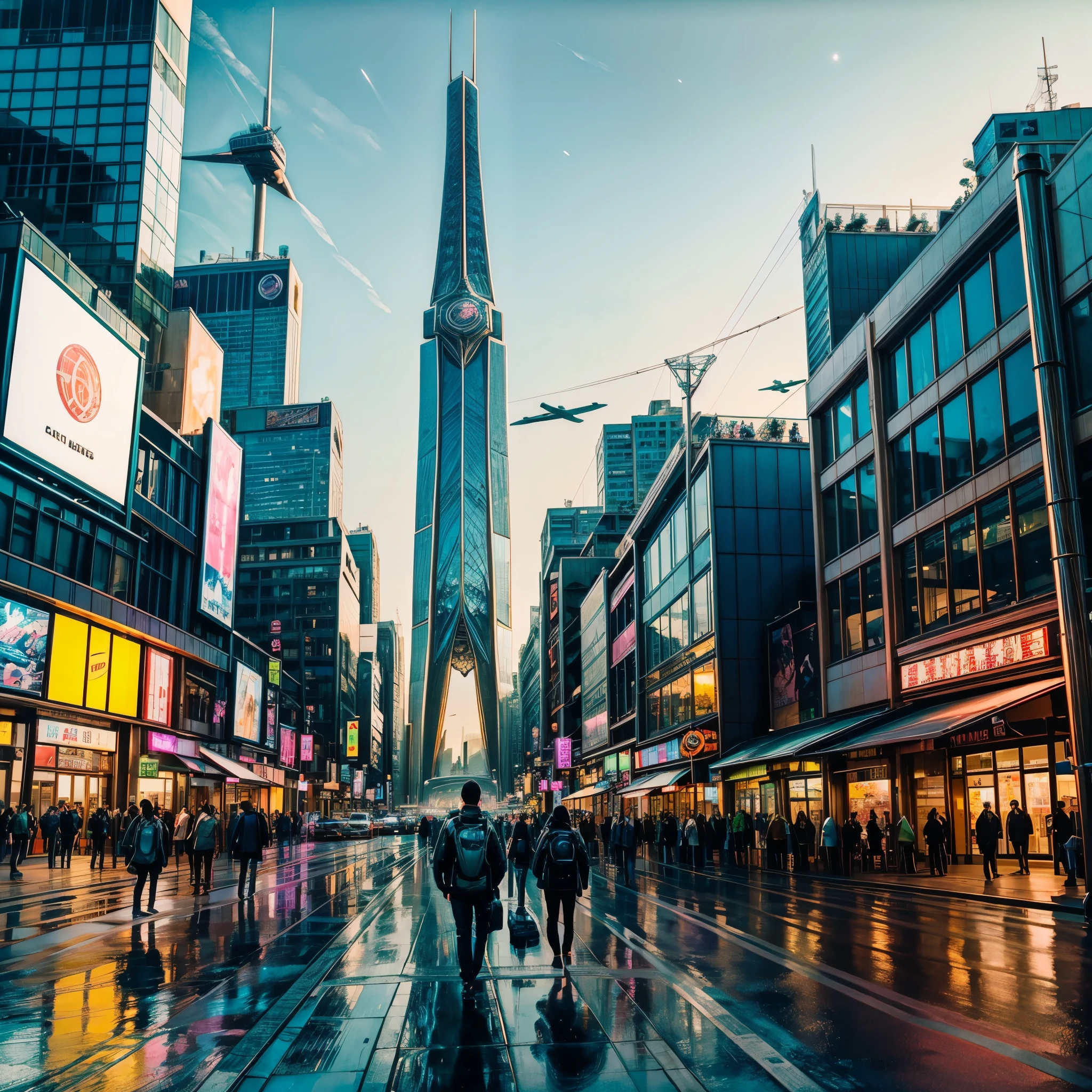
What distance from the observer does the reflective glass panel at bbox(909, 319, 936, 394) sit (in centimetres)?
2938

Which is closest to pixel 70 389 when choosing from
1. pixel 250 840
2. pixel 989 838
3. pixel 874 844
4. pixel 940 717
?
pixel 250 840

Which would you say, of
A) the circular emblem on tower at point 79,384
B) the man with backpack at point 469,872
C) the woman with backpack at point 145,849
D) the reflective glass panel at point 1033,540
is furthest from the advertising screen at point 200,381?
the man with backpack at point 469,872

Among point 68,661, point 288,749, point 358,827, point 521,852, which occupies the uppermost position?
point 68,661

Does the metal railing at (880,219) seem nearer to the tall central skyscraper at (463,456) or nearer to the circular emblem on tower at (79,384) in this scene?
the circular emblem on tower at (79,384)

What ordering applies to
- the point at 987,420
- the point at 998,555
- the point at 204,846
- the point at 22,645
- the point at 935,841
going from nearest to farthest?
1. the point at 204,846
2. the point at 935,841
3. the point at 998,555
4. the point at 987,420
5. the point at 22,645

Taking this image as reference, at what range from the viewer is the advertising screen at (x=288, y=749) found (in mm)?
80000

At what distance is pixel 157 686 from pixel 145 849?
29.5 metres

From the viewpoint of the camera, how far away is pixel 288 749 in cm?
8300

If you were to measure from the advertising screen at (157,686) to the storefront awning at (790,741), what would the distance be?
24.0 m

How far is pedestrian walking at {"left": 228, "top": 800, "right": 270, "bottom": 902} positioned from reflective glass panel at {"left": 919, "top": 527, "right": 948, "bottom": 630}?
18239mm

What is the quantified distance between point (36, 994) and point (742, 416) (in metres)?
41.8

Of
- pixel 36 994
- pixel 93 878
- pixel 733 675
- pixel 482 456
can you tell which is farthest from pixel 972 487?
pixel 482 456

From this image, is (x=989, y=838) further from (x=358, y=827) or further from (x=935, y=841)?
(x=358, y=827)

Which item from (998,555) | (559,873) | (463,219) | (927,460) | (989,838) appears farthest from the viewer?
(463,219)
